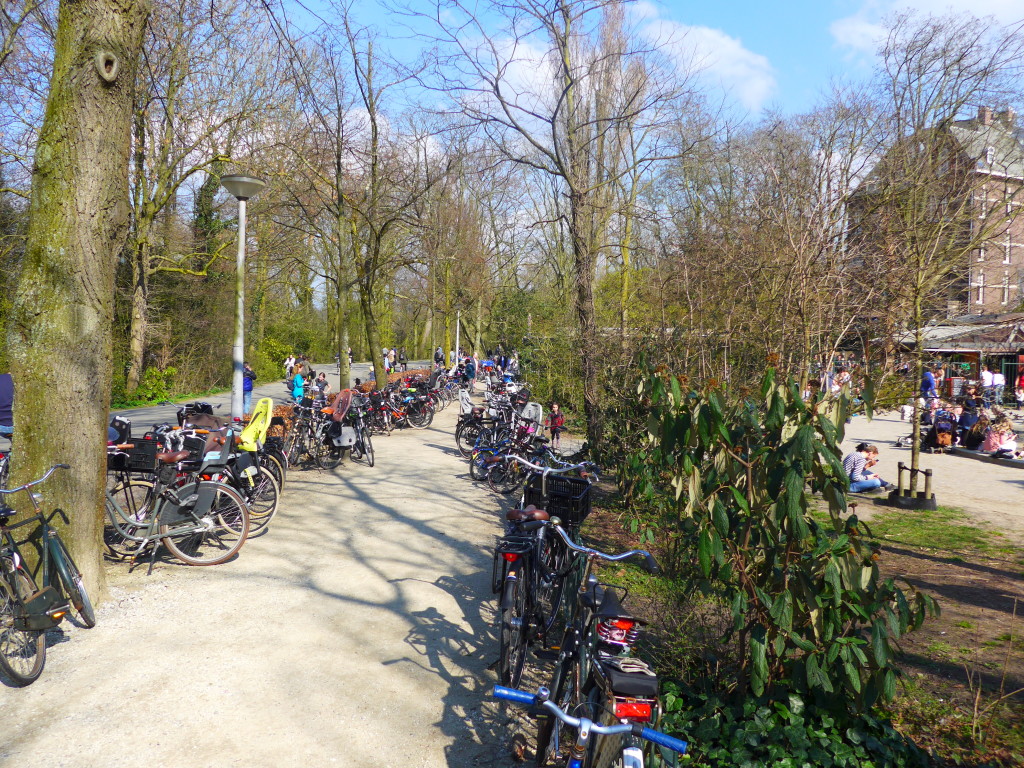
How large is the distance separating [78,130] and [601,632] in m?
4.52

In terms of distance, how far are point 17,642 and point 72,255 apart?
2408 mm

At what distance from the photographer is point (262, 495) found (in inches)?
285

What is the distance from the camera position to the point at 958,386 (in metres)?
22.6

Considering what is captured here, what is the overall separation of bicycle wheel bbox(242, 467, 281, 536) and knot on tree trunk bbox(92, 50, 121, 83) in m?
3.78

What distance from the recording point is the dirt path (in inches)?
128

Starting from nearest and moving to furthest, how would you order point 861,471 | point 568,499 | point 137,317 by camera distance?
point 568,499 → point 861,471 → point 137,317

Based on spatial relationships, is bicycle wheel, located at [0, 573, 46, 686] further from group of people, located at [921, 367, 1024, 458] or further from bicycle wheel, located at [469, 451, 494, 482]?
group of people, located at [921, 367, 1024, 458]

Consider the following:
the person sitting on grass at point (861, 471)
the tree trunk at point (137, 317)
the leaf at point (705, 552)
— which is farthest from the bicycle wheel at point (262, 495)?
the tree trunk at point (137, 317)

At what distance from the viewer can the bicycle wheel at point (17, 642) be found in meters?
3.65

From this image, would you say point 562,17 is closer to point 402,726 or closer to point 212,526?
point 212,526

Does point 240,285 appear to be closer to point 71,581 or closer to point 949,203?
point 71,581

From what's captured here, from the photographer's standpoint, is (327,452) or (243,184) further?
(327,452)

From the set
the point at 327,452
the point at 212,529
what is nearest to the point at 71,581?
the point at 212,529

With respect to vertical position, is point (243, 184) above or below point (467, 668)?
above
